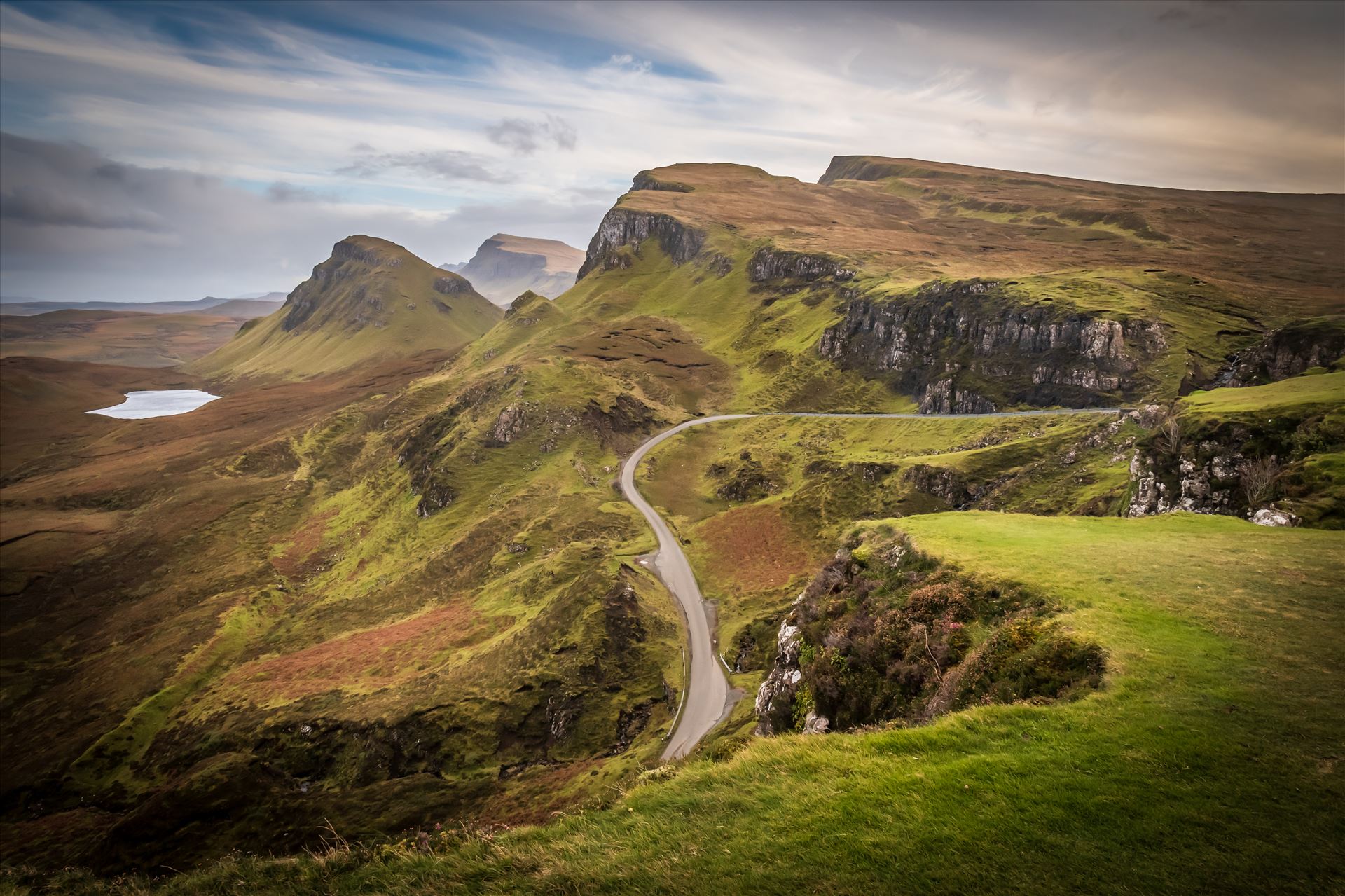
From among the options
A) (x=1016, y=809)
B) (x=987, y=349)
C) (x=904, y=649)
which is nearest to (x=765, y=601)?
(x=904, y=649)

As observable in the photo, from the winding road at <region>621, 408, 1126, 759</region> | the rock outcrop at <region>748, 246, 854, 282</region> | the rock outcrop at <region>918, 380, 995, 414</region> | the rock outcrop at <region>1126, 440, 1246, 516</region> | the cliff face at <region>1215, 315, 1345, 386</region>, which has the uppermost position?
the rock outcrop at <region>748, 246, 854, 282</region>

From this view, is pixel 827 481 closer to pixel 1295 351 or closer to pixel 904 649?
pixel 1295 351

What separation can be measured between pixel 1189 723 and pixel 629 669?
5366 cm

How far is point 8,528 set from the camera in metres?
128

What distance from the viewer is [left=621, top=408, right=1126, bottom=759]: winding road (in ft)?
171

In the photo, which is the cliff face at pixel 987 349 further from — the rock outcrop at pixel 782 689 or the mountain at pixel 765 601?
the rock outcrop at pixel 782 689

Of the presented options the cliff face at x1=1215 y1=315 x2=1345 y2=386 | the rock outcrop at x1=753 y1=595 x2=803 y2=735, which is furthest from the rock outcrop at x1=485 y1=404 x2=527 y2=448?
the cliff face at x1=1215 y1=315 x2=1345 y2=386

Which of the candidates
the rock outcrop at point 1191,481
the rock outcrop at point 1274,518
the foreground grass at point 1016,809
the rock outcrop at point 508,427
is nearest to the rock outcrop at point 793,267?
the rock outcrop at point 508,427

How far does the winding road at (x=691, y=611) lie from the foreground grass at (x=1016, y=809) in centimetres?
2939

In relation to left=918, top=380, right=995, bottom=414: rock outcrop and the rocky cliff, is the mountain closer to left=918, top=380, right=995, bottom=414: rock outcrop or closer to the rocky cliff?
the rocky cliff

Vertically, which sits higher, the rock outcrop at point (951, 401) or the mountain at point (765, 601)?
the rock outcrop at point (951, 401)

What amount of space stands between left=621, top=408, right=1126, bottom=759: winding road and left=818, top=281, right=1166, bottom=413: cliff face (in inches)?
220

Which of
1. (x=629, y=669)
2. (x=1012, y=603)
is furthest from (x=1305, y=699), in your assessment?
(x=629, y=669)

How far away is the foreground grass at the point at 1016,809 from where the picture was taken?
11.6 meters
